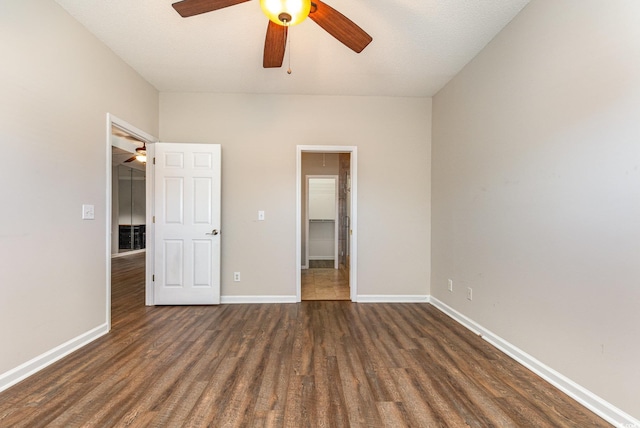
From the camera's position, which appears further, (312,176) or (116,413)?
(312,176)

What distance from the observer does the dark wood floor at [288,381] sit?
1489 mm

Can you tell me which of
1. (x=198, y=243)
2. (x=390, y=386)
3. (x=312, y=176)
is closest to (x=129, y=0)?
(x=198, y=243)

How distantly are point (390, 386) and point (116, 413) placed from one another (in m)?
1.64

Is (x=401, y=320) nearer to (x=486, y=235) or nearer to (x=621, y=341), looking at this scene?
(x=486, y=235)

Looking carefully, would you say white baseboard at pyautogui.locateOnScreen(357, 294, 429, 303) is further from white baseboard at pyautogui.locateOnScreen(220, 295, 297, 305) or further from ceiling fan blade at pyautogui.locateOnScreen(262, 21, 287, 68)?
ceiling fan blade at pyautogui.locateOnScreen(262, 21, 287, 68)

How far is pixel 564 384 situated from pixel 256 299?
9.89 ft

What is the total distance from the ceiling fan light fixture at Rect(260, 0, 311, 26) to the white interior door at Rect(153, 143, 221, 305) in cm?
208

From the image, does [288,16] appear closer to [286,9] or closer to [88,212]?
[286,9]

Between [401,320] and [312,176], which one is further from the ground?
[312,176]

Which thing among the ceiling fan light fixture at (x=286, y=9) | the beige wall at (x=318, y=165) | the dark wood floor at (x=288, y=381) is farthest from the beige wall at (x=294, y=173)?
the beige wall at (x=318, y=165)

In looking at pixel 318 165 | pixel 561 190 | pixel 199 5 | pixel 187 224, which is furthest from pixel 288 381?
pixel 318 165

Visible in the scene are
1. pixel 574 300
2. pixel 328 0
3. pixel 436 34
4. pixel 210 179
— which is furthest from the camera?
pixel 210 179

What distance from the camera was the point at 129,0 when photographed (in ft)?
6.70

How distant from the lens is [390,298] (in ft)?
11.8
